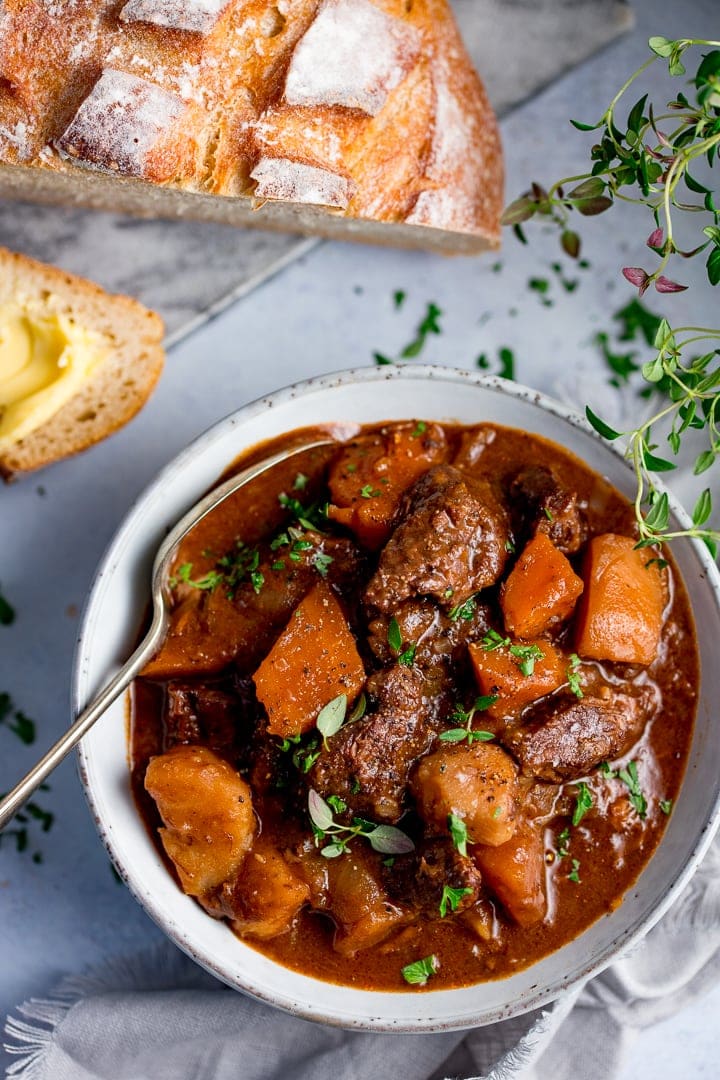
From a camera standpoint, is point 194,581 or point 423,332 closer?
point 194,581

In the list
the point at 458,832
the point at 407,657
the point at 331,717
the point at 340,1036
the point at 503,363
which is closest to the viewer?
the point at 458,832

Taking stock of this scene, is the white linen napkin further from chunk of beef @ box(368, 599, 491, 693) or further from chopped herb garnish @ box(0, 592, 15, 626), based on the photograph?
chopped herb garnish @ box(0, 592, 15, 626)

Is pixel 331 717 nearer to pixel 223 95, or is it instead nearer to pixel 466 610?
pixel 466 610

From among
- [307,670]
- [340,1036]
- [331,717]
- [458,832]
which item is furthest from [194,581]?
[340,1036]

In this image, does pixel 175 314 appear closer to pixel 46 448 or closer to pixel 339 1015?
pixel 46 448

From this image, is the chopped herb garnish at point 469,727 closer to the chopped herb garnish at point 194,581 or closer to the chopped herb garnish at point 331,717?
the chopped herb garnish at point 331,717

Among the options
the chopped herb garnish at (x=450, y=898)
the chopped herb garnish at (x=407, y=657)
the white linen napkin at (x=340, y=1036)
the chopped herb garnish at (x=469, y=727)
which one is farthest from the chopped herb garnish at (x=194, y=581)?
the white linen napkin at (x=340, y=1036)
